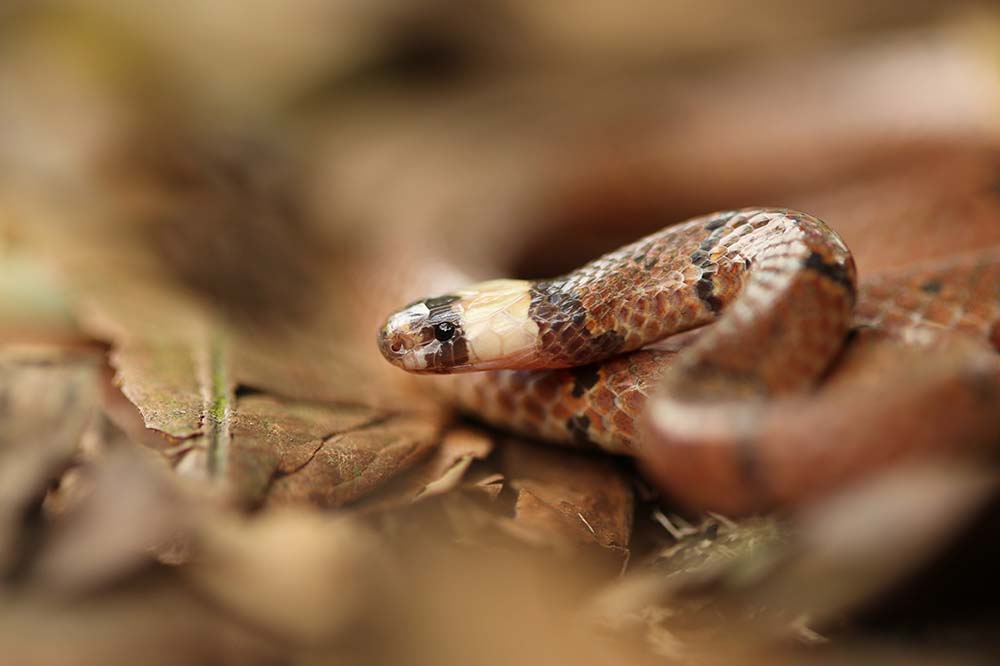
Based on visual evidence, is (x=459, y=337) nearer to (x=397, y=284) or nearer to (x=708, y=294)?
(x=708, y=294)

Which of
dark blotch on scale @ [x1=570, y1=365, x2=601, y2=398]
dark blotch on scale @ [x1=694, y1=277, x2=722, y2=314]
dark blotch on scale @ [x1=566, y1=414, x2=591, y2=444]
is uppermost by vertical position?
dark blotch on scale @ [x1=694, y1=277, x2=722, y2=314]

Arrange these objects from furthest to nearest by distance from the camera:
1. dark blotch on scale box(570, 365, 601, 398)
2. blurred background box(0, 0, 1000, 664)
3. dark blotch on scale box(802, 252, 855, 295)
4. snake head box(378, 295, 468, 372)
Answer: snake head box(378, 295, 468, 372) → dark blotch on scale box(570, 365, 601, 398) → dark blotch on scale box(802, 252, 855, 295) → blurred background box(0, 0, 1000, 664)

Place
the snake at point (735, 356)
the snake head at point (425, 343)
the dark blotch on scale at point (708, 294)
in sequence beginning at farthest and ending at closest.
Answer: the snake head at point (425, 343) → the dark blotch on scale at point (708, 294) → the snake at point (735, 356)

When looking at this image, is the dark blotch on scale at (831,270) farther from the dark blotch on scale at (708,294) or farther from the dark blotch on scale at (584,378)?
the dark blotch on scale at (584,378)

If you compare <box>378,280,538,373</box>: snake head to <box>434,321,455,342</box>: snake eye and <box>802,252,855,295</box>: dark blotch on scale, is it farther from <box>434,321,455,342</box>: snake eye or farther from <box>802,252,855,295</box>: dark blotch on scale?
<box>802,252,855,295</box>: dark blotch on scale

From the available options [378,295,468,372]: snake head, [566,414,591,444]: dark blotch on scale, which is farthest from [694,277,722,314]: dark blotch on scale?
[378,295,468,372]: snake head

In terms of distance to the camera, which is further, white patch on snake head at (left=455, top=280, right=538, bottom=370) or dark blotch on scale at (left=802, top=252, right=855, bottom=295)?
white patch on snake head at (left=455, top=280, right=538, bottom=370)

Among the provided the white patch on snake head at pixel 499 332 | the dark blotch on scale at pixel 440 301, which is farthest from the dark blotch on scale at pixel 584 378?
Result: the dark blotch on scale at pixel 440 301

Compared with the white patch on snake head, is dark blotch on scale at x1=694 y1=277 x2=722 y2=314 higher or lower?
higher

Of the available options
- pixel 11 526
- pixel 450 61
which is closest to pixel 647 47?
pixel 450 61
